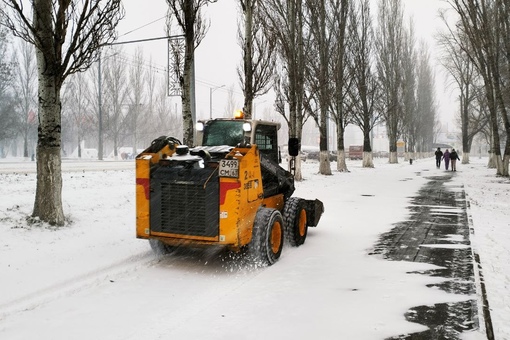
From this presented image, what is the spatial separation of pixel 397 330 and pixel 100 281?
3.65 m

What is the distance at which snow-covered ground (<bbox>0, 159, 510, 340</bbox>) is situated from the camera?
4.07 m

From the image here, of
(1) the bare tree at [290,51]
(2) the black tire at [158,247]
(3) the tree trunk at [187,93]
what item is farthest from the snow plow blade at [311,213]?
(1) the bare tree at [290,51]

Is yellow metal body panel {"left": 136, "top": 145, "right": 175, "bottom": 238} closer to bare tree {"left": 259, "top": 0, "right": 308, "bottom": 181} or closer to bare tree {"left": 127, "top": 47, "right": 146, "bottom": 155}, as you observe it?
bare tree {"left": 259, "top": 0, "right": 308, "bottom": 181}

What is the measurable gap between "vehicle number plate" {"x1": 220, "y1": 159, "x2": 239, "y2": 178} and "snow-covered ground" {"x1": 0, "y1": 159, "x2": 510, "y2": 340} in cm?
139

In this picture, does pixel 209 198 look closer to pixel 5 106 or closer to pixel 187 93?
pixel 187 93

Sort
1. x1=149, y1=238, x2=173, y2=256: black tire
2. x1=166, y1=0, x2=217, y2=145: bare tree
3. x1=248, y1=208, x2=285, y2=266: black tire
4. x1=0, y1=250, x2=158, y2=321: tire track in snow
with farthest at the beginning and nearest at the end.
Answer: x1=166, y1=0, x2=217, y2=145: bare tree, x1=149, y1=238, x2=173, y2=256: black tire, x1=248, y1=208, x2=285, y2=266: black tire, x1=0, y1=250, x2=158, y2=321: tire track in snow

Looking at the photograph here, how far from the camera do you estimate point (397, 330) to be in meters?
4.01

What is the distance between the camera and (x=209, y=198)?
18.7 ft

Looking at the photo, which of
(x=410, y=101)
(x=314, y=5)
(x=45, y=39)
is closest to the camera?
(x=45, y=39)

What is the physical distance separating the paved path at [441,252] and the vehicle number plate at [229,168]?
8.54ft

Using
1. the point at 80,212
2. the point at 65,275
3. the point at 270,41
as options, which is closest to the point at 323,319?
the point at 65,275

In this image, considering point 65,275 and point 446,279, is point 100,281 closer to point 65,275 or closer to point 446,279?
point 65,275

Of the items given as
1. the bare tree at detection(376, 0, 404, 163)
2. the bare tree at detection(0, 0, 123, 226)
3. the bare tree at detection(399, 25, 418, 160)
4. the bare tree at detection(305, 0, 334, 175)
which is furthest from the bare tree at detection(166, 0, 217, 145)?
the bare tree at detection(399, 25, 418, 160)

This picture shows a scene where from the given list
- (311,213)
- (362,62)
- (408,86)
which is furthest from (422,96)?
(311,213)
